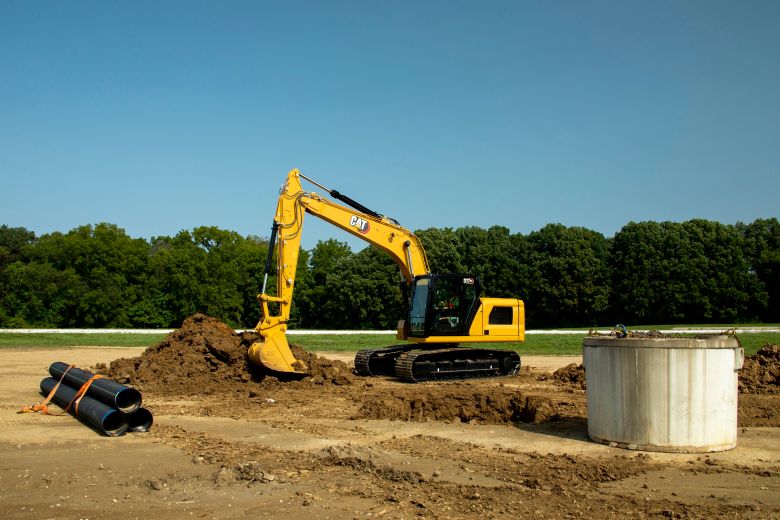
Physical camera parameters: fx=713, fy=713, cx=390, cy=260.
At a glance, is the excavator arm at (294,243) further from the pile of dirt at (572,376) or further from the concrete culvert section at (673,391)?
the concrete culvert section at (673,391)

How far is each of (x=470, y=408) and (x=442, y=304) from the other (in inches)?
242

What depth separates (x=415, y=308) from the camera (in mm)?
18625

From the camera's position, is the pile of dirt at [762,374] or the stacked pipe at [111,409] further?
the pile of dirt at [762,374]

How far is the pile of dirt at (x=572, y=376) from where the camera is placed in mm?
17609

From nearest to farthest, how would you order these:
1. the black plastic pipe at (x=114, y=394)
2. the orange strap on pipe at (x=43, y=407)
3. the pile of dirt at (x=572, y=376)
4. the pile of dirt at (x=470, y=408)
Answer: the black plastic pipe at (x=114, y=394) < the pile of dirt at (x=470, y=408) < the orange strap on pipe at (x=43, y=407) < the pile of dirt at (x=572, y=376)

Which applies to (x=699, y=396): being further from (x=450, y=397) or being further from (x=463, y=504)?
(x=450, y=397)

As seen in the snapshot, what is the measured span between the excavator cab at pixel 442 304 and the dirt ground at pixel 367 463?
3.59 meters

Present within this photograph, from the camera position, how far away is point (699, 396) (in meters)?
9.02

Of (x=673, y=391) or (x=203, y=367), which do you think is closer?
(x=673, y=391)

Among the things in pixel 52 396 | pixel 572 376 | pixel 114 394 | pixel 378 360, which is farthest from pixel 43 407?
pixel 572 376

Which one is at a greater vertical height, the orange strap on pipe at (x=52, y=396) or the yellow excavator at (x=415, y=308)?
the yellow excavator at (x=415, y=308)

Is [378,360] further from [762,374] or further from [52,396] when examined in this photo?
[762,374]

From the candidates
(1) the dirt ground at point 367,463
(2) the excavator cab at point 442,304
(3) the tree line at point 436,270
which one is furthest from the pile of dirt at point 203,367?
(3) the tree line at point 436,270

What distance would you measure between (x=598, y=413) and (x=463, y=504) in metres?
3.68
